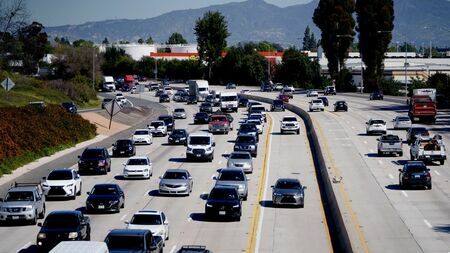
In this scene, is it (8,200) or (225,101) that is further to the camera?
(225,101)

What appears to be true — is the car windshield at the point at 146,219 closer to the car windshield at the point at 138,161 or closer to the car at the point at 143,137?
the car windshield at the point at 138,161

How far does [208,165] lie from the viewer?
195ft

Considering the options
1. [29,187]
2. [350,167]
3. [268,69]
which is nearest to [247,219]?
[29,187]

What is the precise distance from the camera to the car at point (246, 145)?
205ft

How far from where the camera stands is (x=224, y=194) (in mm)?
38781

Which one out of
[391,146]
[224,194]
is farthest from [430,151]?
[224,194]

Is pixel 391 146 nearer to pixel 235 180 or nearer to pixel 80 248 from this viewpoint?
pixel 235 180

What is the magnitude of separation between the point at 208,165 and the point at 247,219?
20301mm

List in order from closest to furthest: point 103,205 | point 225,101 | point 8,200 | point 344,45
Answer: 1. point 8,200
2. point 103,205
3. point 225,101
4. point 344,45

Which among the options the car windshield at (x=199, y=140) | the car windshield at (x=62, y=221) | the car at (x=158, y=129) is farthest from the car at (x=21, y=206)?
the car at (x=158, y=129)

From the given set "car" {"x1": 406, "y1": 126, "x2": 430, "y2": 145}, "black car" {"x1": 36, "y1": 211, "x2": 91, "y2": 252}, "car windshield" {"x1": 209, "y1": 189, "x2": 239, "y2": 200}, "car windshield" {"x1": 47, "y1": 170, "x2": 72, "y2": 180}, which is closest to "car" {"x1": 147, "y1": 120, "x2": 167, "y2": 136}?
"car" {"x1": 406, "y1": 126, "x2": 430, "y2": 145}

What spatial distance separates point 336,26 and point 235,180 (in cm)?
10919

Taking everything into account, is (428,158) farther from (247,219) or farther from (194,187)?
(247,219)

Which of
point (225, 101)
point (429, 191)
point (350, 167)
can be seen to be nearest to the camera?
point (429, 191)
